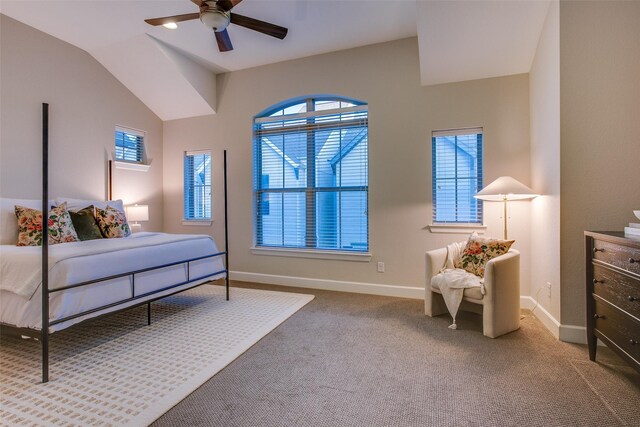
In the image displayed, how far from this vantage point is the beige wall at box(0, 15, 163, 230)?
3.42 m

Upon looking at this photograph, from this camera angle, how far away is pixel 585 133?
8.11 ft

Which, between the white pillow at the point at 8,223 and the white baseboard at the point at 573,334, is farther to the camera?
the white pillow at the point at 8,223

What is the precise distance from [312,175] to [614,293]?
3189mm

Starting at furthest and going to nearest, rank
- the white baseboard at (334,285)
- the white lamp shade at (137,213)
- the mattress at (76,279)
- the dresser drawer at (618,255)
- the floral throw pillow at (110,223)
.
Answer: the white lamp shade at (137,213)
the white baseboard at (334,285)
the floral throw pillow at (110,223)
the mattress at (76,279)
the dresser drawer at (618,255)

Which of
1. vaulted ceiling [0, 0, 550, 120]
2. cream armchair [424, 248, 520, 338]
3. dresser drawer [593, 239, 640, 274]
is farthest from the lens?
vaulted ceiling [0, 0, 550, 120]

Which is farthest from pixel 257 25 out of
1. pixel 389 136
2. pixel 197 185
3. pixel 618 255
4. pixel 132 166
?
pixel 618 255

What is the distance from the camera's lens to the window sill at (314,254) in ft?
13.2

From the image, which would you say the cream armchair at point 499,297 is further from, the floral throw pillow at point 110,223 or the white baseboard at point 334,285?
the floral throw pillow at point 110,223

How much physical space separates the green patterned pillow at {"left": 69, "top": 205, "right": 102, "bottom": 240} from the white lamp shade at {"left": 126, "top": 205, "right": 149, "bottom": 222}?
2.93 ft

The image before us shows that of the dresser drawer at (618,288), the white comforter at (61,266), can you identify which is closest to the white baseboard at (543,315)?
the dresser drawer at (618,288)

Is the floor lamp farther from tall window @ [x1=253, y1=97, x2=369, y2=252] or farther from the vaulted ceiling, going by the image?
tall window @ [x1=253, y1=97, x2=369, y2=252]

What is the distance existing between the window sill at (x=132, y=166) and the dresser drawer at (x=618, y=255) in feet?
17.3

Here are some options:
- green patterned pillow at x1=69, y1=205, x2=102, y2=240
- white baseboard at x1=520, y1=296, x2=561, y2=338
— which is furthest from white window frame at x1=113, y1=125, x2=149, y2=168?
white baseboard at x1=520, y1=296, x2=561, y2=338

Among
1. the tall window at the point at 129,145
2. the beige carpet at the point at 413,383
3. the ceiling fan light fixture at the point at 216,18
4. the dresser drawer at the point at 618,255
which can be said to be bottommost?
the beige carpet at the point at 413,383
